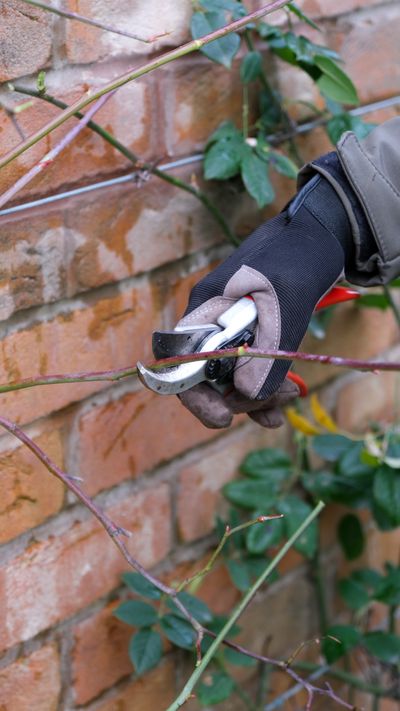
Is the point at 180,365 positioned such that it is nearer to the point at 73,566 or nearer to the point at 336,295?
the point at 336,295

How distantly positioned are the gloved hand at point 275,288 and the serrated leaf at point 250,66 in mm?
202

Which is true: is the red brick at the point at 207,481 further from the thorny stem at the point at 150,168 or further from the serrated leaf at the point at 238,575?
the thorny stem at the point at 150,168

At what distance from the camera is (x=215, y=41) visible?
988mm

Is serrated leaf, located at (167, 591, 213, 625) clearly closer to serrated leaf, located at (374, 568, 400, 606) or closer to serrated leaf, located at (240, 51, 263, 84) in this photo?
serrated leaf, located at (374, 568, 400, 606)

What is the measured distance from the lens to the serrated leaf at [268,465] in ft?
4.20

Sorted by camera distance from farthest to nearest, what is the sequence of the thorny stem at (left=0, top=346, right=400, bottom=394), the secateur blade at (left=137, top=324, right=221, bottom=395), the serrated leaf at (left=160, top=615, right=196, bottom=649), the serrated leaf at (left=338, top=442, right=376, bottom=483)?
the serrated leaf at (left=338, top=442, right=376, bottom=483), the serrated leaf at (left=160, top=615, right=196, bottom=649), the secateur blade at (left=137, top=324, right=221, bottom=395), the thorny stem at (left=0, top=346, right=400, bottom=394)

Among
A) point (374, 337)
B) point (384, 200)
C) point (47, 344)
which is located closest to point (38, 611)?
point (47, 344)

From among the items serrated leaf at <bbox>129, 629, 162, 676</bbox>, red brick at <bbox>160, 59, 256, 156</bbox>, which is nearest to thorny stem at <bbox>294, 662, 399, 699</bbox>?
serrated leaf at <bbox>129, 629, 162, 676</bbox>

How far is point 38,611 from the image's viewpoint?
3.35ft

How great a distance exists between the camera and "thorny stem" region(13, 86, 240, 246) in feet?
2.84

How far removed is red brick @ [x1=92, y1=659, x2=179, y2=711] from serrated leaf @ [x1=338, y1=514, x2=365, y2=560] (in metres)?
0.37

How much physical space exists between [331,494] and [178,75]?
630 millimetres

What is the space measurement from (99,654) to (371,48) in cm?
88

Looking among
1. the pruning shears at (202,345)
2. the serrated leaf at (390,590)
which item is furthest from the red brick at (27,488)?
the serrated leaf at (390,590)
